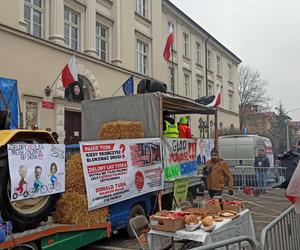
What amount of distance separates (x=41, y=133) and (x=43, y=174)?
0.80m

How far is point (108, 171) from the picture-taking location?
24.3ft

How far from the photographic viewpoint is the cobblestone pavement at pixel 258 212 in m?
7.91

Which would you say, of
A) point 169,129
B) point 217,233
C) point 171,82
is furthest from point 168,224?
point 171,82

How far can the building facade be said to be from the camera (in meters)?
14.1

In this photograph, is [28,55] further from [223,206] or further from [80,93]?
[223,206]

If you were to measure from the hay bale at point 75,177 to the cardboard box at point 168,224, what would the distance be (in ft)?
5.19

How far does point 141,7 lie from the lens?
23688mm

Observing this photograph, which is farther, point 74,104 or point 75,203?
point 74,104

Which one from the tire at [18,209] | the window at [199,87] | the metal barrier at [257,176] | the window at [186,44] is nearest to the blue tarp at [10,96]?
the tire at [18,209]

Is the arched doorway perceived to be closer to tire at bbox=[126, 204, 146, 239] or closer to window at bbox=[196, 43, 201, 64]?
tire at bbox=[126, 204, 146, 239]

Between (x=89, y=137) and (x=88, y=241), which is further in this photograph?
(x=89, y=137)

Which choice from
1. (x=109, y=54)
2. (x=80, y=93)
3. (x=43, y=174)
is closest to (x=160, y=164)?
(x=43, y=174)

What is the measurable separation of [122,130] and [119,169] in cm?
132

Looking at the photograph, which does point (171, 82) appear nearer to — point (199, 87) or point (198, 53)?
point (199, 87)
